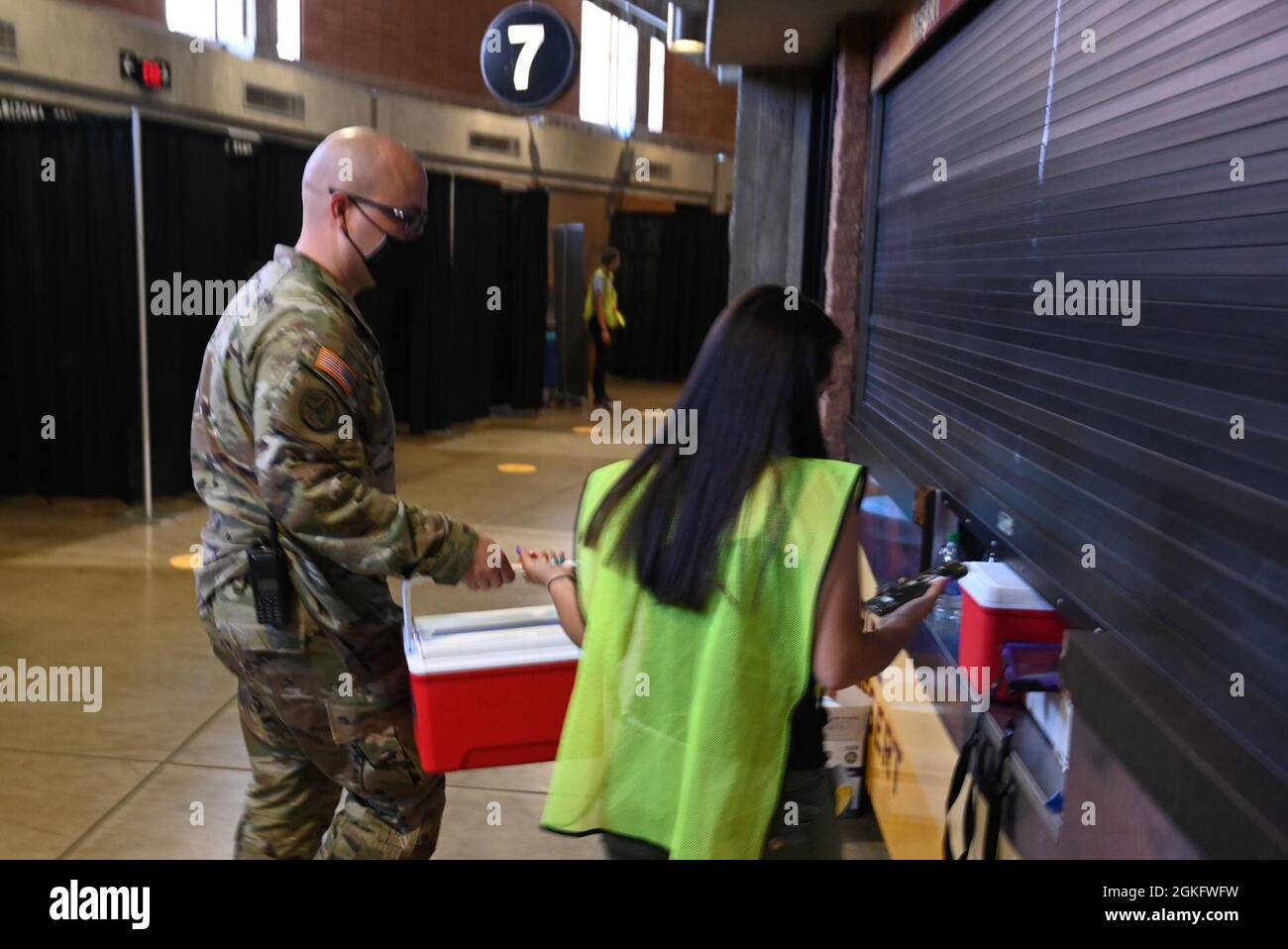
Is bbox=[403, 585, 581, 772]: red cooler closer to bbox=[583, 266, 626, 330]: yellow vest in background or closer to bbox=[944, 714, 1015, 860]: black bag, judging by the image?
bbox=[944, 714, 1015, 860]: black bag

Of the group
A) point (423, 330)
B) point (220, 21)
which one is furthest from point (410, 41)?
point (423, 330)

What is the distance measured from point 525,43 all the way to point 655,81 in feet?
25.0

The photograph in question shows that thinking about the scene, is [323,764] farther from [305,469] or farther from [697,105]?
[697,105]

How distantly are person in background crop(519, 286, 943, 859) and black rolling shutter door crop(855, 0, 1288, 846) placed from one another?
1.47ft

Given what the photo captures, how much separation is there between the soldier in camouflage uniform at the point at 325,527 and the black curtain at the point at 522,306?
10.0 m

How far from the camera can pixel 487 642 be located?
2232mm

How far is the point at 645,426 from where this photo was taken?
12.8 metres

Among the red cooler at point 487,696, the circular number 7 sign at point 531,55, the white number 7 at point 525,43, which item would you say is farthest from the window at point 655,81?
the red cooler at point 487,696

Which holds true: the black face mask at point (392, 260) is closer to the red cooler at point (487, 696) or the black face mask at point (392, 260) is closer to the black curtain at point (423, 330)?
the red cooler at point (487, 696)

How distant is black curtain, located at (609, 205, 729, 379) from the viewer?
55.0ft

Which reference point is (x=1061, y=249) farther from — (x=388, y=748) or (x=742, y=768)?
(x=388, y=748)

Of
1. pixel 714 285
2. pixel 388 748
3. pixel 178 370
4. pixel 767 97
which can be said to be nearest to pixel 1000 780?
pixel 388 748

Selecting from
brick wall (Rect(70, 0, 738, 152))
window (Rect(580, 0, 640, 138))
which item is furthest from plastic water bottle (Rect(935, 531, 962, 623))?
window (Rect(580, 0, 640, 138))

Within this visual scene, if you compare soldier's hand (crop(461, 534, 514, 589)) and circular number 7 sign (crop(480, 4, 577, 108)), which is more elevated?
circular number 7 sign (crop(480, 4, 577, 108))
